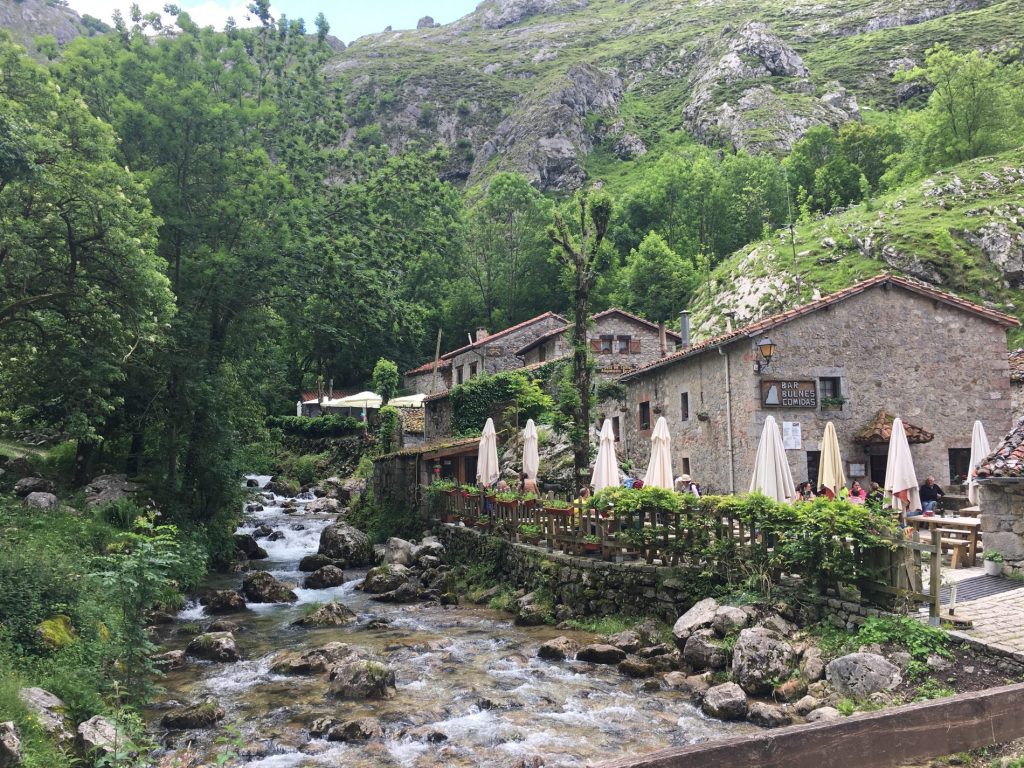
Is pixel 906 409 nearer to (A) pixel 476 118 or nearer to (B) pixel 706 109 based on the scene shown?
(B) pixel 706 109

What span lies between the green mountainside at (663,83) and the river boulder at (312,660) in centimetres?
8810

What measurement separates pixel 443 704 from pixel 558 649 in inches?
114

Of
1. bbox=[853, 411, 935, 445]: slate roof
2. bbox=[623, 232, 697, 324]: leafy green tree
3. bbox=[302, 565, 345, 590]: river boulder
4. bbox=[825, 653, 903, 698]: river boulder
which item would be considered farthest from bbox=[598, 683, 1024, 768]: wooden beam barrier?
bbox=[623, 232, 697, 324]: leafy green tree

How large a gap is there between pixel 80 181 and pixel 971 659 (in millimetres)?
16925

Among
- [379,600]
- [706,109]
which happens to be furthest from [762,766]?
[706,109]

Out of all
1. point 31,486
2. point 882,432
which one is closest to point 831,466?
point 882,432

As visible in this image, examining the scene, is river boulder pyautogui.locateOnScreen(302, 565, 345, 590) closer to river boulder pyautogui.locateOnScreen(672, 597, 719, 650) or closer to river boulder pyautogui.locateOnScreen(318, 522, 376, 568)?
river boulder pyautogui.locateOnScreen(318, 522, 376, 568)

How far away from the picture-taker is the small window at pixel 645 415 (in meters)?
28.1

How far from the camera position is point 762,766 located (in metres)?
4.57

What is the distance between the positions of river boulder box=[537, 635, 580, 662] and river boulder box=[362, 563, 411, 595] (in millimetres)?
7409

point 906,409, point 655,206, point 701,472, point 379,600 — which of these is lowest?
point 379,600

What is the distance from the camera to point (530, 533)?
18047mm

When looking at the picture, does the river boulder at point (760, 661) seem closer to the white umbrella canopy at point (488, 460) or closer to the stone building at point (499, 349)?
the white umbrella canopy at point (488, 460)

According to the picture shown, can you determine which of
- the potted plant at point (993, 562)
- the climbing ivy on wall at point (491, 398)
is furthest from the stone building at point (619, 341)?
the potted plant at point (993, 562)
